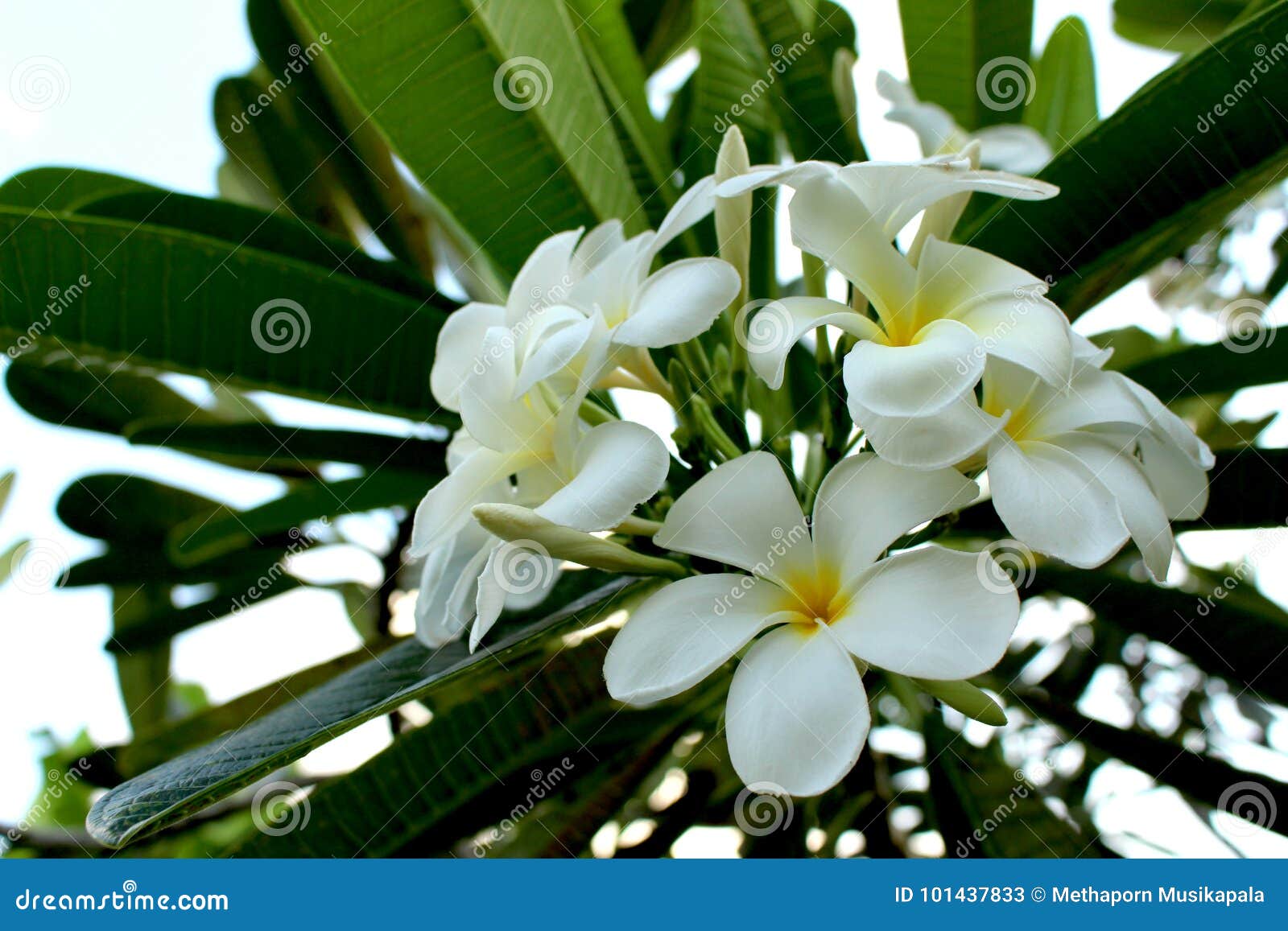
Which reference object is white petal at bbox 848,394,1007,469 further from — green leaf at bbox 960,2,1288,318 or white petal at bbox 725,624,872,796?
green leaf at bbox 960,2,1288,318

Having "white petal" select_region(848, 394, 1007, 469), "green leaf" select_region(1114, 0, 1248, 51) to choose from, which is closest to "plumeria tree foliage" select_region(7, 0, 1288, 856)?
"white petal" select_region(848, 394, 1007, 469)

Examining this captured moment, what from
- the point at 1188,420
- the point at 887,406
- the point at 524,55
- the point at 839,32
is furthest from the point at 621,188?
the point at 1188,420

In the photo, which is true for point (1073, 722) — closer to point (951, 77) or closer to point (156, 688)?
point (951, 77)

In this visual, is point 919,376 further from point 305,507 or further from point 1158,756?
point 1158,756

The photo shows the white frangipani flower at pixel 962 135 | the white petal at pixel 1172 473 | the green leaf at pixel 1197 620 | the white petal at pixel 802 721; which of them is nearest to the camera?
the white petal at pixel 802 721

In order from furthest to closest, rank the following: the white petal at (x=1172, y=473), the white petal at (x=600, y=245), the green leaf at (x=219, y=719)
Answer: the green leaf at (x=219, y=719) → the white petal at (x=600, y=245) → the white petal at (x=1172, y=473)

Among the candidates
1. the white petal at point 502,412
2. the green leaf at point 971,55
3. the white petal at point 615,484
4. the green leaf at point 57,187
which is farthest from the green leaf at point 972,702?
the green leaf at point 57,187

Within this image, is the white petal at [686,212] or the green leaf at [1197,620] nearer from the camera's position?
the white petal at [686,212]

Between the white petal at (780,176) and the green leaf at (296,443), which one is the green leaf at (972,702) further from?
the green leaf at (296,443)
